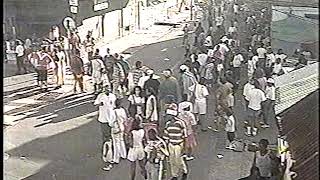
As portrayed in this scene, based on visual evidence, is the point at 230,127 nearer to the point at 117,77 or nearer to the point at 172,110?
the point at 172,110

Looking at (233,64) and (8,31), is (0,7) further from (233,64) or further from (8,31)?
(233,64)

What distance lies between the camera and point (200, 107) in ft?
5.03

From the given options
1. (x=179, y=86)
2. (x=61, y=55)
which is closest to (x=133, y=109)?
(x=179, y=86)

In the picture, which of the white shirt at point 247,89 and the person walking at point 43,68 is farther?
the person walking at point 43,68

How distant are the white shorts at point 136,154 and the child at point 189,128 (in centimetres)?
11

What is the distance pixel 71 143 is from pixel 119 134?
121 mm

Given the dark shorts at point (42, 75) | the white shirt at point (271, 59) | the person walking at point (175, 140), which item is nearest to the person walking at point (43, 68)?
the dark shorts at point (42, 75)

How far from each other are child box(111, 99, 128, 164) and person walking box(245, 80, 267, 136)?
Answer: 0.97ft

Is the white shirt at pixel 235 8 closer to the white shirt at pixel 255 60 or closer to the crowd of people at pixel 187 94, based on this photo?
the crowd of people at pixel 187 94

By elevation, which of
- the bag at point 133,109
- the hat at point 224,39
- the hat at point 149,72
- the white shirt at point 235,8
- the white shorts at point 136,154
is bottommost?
the white shorts at point 136,154

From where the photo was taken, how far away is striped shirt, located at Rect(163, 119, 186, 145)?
5.05 ft

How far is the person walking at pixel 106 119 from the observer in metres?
1.58

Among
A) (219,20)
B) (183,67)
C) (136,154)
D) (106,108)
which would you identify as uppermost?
(219,20)

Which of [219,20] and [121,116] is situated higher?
[219,20]
